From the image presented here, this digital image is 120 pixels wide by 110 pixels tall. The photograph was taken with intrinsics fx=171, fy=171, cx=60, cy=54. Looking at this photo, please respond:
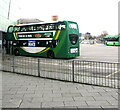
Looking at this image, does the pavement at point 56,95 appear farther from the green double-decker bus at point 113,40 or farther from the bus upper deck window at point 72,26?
the green double-decker bus at point 113,40

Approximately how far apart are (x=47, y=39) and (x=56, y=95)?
487 inches

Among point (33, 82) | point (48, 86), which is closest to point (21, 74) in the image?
point (33, 82)

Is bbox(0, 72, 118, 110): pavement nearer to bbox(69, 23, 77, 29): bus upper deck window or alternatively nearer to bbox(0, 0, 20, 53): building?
bbox(69, 23, 77, 29): bus upper deck window

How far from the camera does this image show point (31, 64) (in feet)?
24.8

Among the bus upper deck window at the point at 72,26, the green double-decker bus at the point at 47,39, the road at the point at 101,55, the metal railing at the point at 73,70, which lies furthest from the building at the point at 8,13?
the metal railing at the point at 73,70

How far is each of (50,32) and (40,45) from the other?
6.17 ft

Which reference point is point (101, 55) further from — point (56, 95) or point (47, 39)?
point (56, 95)

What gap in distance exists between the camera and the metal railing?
586cm

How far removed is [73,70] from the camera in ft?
21.1

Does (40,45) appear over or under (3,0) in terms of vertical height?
under

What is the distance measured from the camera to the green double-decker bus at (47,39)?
15.8m

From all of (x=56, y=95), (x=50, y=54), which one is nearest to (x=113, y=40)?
(x=50, y=54)

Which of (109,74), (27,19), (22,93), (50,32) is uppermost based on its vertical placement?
(27,19)

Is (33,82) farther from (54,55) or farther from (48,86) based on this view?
(54,55)
